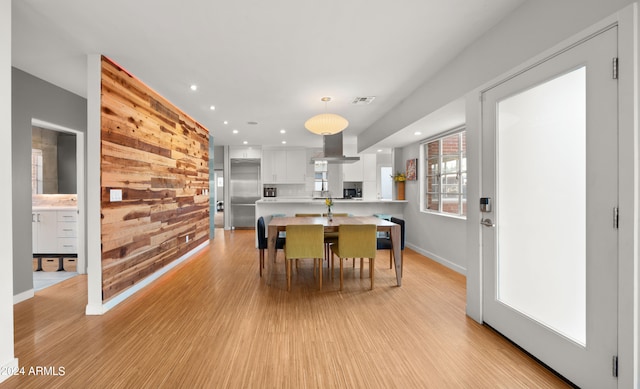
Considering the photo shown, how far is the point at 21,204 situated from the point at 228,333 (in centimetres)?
290

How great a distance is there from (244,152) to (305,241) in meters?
6.03

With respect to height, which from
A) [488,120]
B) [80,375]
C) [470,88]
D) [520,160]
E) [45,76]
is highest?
[45,76]

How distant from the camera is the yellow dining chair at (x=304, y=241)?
3.54 meters

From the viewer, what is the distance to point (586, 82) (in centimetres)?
172

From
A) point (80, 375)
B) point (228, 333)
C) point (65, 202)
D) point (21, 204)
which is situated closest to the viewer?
point (80, 375)

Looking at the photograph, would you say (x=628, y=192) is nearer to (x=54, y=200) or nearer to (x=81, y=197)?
(x=81, y=197)

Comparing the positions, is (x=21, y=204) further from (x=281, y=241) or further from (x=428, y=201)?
(x=428, y=201)

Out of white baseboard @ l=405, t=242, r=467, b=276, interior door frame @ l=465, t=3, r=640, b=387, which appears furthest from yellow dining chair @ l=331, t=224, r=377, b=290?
interior door frame @ l=465, t=3, r=640, b=387

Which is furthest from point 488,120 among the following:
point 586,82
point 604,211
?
point 604,211

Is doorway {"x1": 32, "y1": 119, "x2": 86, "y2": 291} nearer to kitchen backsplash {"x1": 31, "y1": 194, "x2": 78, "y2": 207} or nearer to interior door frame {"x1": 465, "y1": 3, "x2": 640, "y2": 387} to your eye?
kitchen backsplash {"x1": 31, "y1": 194, "x2": 78, "y2": 207}

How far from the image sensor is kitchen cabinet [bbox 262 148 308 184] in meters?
8.88

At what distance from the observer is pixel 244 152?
8.91 m

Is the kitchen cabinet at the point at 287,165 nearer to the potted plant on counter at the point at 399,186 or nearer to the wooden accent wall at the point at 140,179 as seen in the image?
the potted plant on counter at the point at 399,186

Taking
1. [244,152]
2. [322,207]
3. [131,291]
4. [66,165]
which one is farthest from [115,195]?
[244,152]
